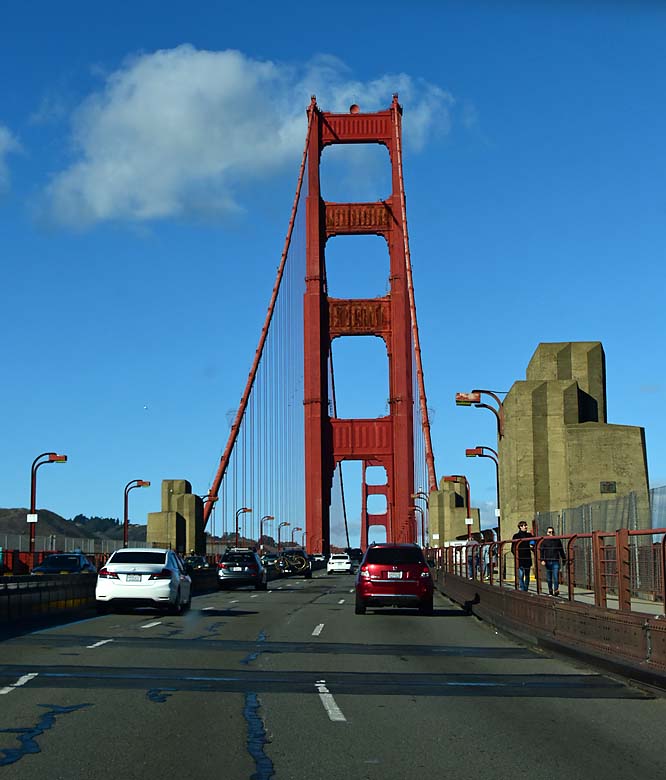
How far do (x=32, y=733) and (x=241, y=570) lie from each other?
34.1 metres

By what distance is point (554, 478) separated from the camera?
35.0 meters

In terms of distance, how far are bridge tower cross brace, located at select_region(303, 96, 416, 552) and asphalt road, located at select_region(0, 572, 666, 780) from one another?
6267 cm

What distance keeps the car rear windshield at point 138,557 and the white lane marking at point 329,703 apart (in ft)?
45.2

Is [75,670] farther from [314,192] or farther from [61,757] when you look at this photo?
[314,192]

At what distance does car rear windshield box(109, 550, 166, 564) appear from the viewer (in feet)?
83.7

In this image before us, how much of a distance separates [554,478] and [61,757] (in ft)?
93.4

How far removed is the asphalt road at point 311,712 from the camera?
7.72 meters

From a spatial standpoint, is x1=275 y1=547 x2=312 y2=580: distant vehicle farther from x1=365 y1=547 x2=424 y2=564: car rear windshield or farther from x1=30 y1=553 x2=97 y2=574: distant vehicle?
x1=365 y1=547 x2=424 y2=564: car rear windshield

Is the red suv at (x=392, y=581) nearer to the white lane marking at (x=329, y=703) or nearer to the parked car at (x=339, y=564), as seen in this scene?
the white lane marking at (x=329, y=703)

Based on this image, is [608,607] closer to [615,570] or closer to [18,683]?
[615,570]

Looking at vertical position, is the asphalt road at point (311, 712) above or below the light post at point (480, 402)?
below

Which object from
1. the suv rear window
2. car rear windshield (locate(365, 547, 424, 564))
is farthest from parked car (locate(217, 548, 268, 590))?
car rear windshield (locate(365, 547, 424, 564))

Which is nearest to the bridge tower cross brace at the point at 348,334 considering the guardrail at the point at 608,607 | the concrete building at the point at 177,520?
the concrete building at the point at 177,520

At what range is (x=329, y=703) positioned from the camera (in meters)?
10.7
